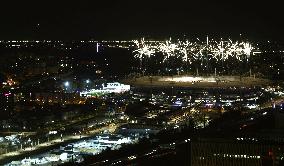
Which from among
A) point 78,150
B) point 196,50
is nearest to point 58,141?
point 78,150

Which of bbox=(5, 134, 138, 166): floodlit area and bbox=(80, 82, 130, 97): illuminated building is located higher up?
bbox=(80, 82, 130, 97): illuminated building

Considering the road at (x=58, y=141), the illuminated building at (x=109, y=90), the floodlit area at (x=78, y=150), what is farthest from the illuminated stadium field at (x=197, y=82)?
the floodlit area at (x=78, y=150)

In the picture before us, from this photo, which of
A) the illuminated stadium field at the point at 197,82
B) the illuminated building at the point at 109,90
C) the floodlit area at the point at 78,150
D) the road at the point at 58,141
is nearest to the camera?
Result: the floodlit area at the point at 78,150

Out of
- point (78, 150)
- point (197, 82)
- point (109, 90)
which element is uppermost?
point (197, 82)

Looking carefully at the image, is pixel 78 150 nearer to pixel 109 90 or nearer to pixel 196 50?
pixel 109 90

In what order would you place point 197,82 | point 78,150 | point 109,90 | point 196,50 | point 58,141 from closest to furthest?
point 78,150
point 58,141
point 197,82
point 109,90
point 196,50

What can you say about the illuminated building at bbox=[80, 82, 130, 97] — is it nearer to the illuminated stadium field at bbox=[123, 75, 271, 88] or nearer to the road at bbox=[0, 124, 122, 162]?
the illuminated stadium field at bbox=[123, 75, 271, 88]

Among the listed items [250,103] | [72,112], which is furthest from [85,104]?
[250,103]

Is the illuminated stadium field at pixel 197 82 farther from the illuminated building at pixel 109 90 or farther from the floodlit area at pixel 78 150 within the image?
the floodlit area at pixel 78 150

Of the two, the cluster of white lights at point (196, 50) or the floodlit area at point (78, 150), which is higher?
the cluster of white lights at point (196, 50)

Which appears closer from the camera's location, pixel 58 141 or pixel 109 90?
pixel 58 141

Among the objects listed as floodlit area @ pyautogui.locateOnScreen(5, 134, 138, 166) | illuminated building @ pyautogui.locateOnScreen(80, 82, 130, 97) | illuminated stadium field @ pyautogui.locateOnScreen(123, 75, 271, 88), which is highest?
illuminated stadium field @ pyautogui.locateOnScreen(123, 75, 271, 88)

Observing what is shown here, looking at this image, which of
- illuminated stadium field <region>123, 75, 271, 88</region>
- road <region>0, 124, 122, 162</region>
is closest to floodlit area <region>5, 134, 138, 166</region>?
road <region>0, 124, 122, 162</region>
